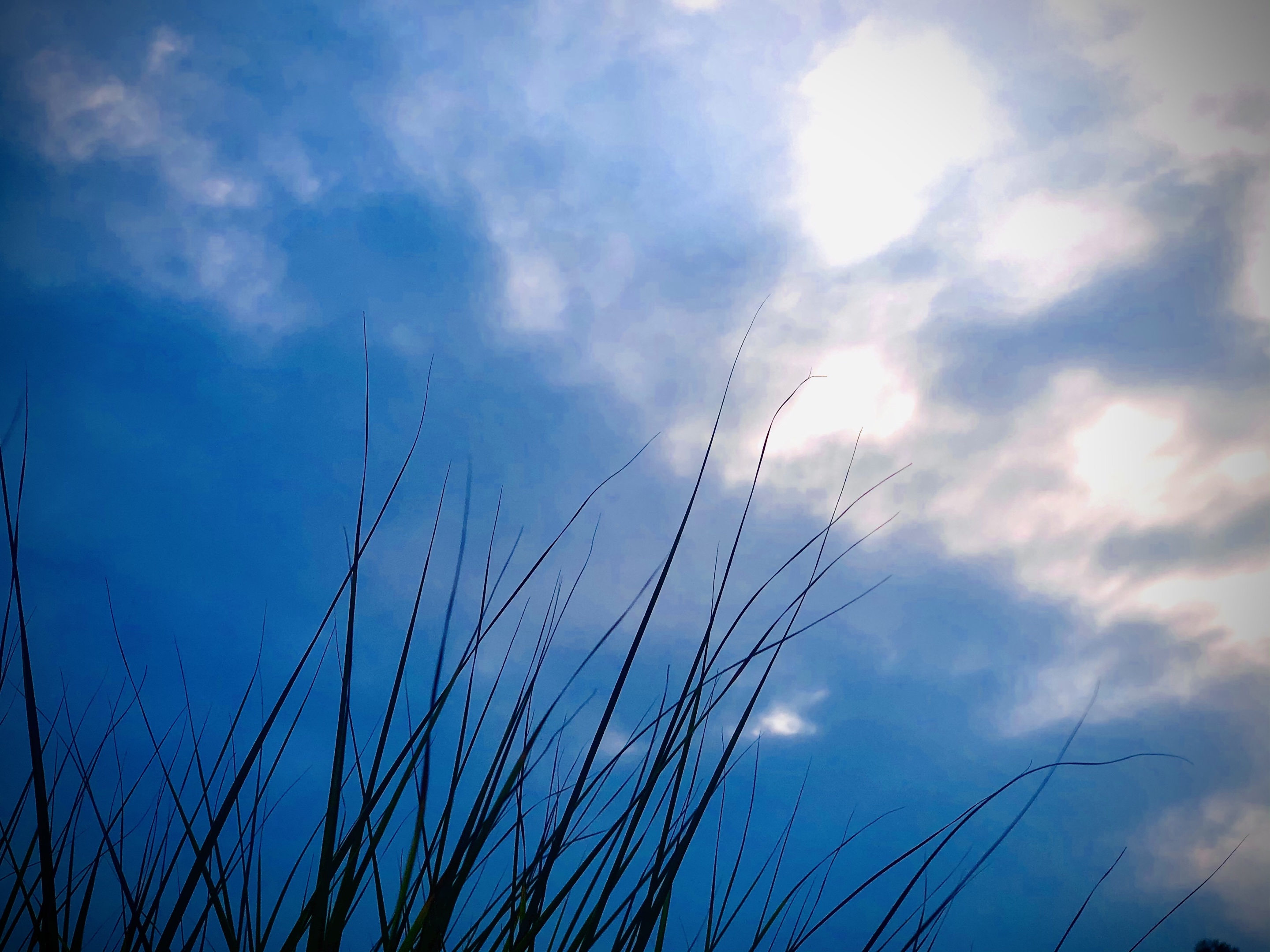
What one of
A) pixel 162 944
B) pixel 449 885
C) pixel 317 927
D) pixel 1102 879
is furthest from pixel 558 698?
pixel 1102 879

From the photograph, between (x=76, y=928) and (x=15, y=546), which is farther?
(x=76, y=928)

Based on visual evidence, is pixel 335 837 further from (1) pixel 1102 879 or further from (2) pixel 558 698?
(1) pixel 1102 879

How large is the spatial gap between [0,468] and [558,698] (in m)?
0.83

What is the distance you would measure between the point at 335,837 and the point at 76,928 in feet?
1.63

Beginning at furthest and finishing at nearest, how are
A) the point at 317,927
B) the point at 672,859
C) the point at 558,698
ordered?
the point at 558,698, the point at 672,859, the point at 317,927

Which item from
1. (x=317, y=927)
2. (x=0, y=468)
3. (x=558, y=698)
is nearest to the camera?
(x=0, y=468)

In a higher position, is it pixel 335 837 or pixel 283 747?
pixel 283 747

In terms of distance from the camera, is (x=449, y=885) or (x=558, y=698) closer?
(x=449, y=885)

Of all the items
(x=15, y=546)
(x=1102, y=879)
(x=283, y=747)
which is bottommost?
(x=1102, y=879)

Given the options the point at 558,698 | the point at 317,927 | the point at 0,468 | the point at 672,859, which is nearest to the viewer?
the point at 0,468

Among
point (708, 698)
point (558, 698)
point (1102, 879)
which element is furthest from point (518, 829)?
point (1102, 879)

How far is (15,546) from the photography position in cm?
85

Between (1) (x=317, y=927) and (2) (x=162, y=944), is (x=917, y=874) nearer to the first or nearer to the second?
(1) (x=317, y=927)

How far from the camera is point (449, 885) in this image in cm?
94
